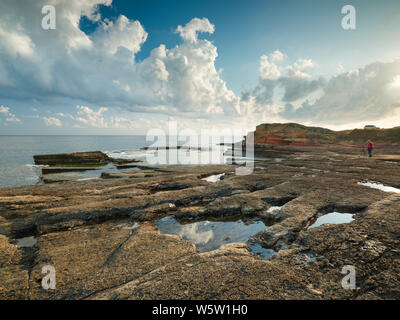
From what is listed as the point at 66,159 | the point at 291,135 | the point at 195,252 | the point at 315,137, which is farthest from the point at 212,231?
the point at 291,135

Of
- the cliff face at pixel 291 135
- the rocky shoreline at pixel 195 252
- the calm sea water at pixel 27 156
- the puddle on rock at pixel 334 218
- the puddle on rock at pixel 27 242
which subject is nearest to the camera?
the rocky shoreline at pixel 195 252

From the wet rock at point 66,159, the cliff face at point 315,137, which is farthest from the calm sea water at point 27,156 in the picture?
the cliff face at point 315,137

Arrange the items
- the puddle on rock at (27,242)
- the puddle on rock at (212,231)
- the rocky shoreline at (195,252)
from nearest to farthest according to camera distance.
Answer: the rocky shoreline at (195,252) → the puddle on rock at (27,242) → the puddle on rock at (212,231)

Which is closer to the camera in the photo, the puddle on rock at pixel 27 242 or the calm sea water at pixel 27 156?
the puddle on rock at pixel 27 242

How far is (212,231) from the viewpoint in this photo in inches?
320

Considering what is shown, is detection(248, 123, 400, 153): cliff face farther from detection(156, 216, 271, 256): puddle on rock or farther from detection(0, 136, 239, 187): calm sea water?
detection(156, 216, 271, 256): puddle on rock

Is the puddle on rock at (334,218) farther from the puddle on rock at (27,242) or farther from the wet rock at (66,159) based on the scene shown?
the wet rock at (66,159)

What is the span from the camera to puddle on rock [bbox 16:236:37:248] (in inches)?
275

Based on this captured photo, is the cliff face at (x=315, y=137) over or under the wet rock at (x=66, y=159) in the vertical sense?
over

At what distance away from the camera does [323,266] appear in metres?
4.98

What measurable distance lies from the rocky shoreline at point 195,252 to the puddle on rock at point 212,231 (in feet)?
1.62

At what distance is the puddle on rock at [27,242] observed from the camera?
6.97 m

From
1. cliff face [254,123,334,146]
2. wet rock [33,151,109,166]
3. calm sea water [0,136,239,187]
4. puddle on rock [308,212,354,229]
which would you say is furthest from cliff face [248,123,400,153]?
wet rock [33,151,109,166]

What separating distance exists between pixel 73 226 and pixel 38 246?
1746 millimetres
